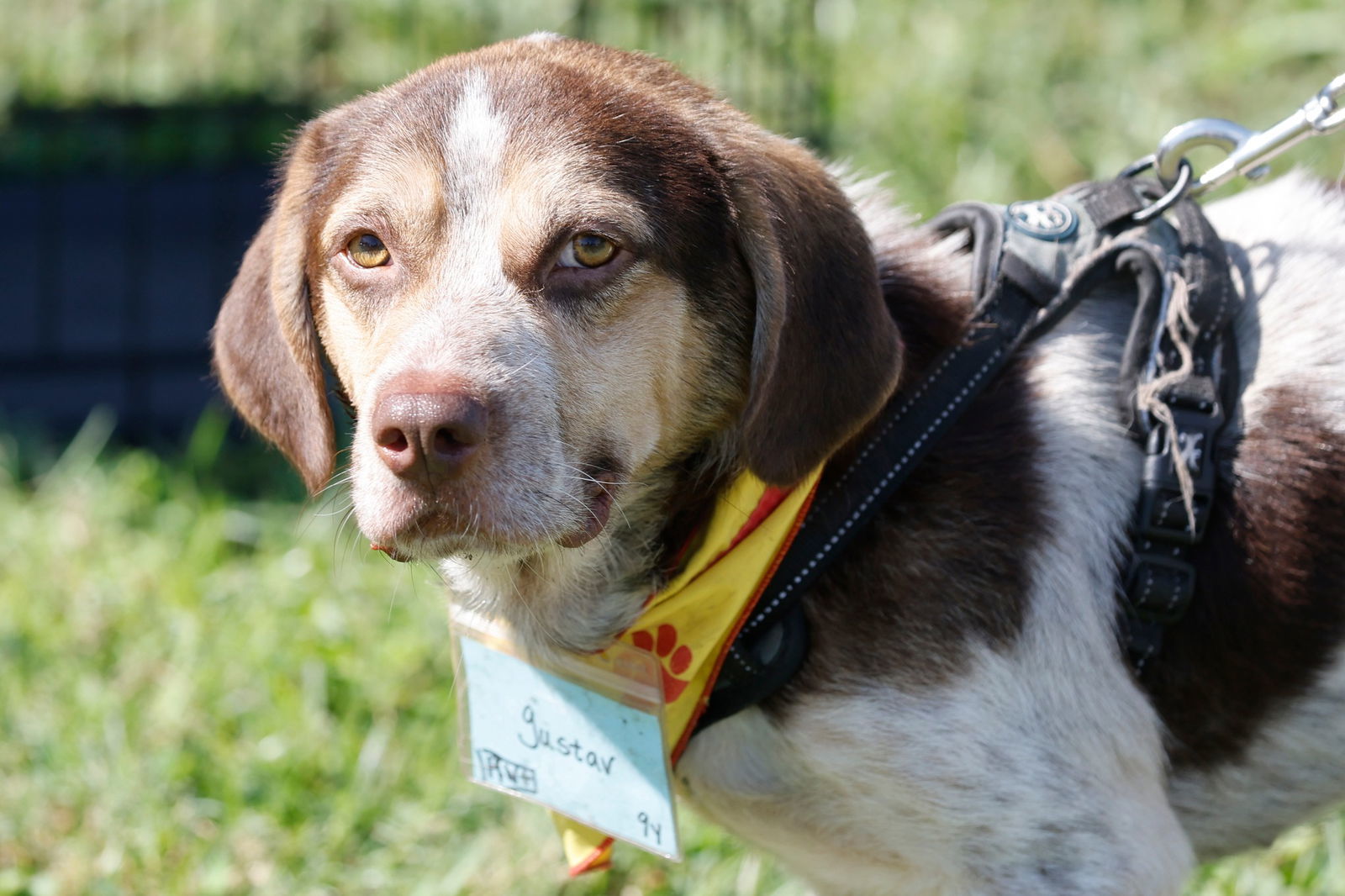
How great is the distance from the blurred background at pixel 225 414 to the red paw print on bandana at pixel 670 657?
635mm

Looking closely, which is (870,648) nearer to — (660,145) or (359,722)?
(660,145)

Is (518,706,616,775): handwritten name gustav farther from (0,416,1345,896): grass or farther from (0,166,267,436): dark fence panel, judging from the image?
(0,166,267,436): dark fence panel

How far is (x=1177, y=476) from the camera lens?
2.49 metres

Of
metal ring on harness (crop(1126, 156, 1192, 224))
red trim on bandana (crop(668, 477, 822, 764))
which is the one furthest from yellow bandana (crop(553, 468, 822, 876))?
metal ring on harness (crop(1126, 156, 1192, 224))

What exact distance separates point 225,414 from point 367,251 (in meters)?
3.59

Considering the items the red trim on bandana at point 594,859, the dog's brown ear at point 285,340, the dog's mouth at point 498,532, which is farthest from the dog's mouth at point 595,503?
the red trim on bandana at point 594,859

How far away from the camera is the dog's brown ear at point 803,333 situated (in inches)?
93.4

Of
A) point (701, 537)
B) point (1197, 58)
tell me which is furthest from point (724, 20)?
point (701, 537)

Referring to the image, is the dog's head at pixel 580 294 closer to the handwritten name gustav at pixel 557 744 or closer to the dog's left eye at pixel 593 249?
the dog's left eye at pixel 593 249

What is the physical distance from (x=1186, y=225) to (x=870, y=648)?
1.00 m

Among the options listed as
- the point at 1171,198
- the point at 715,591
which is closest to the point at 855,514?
the point at 715,591

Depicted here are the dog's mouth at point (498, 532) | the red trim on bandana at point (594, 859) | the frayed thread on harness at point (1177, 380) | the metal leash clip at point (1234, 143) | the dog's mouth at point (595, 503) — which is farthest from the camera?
the red trim on bandana at point (594, 859)

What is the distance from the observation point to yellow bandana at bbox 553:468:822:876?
2453 mm

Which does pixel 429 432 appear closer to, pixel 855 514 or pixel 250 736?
pixel 855 514
